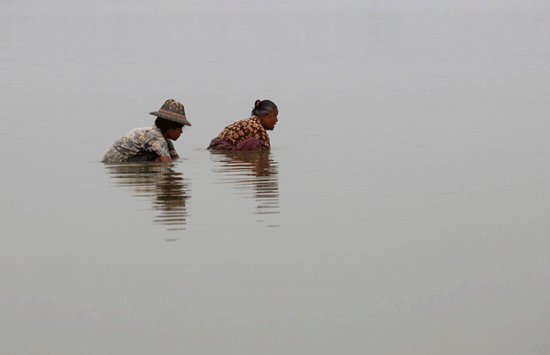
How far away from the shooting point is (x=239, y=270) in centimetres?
791

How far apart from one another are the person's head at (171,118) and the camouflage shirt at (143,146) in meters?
0.12

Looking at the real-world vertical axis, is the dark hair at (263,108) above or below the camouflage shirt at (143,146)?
above

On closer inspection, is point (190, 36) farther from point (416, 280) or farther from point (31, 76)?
point (416, 280)

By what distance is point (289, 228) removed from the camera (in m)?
9.38

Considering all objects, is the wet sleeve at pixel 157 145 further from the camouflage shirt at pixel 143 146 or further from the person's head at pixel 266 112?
the person's head at pixel 266 112

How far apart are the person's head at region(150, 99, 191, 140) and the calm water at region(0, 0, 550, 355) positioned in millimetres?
524

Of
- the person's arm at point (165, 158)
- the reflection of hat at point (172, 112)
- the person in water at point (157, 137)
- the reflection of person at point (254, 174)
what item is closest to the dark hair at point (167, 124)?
the person in water at point (157, 137)

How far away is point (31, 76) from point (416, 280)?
80.6 feet

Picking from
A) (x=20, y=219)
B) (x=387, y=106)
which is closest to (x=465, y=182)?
(x=20, y=219)

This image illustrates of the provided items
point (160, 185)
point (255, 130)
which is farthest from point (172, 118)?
point (255, 130)

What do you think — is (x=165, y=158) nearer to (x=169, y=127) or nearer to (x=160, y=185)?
(x=169, y=127)

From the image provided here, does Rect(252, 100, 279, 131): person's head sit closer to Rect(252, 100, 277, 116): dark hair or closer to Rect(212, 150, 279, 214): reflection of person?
Rect(252, 100, 277, 116): dark hair

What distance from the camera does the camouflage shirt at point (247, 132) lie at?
15.1 meters

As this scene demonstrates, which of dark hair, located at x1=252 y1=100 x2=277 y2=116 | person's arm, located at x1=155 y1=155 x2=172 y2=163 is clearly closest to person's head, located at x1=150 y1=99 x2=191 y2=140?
person's arm, located at x1=155 y1=155 x2=172 y2=163
